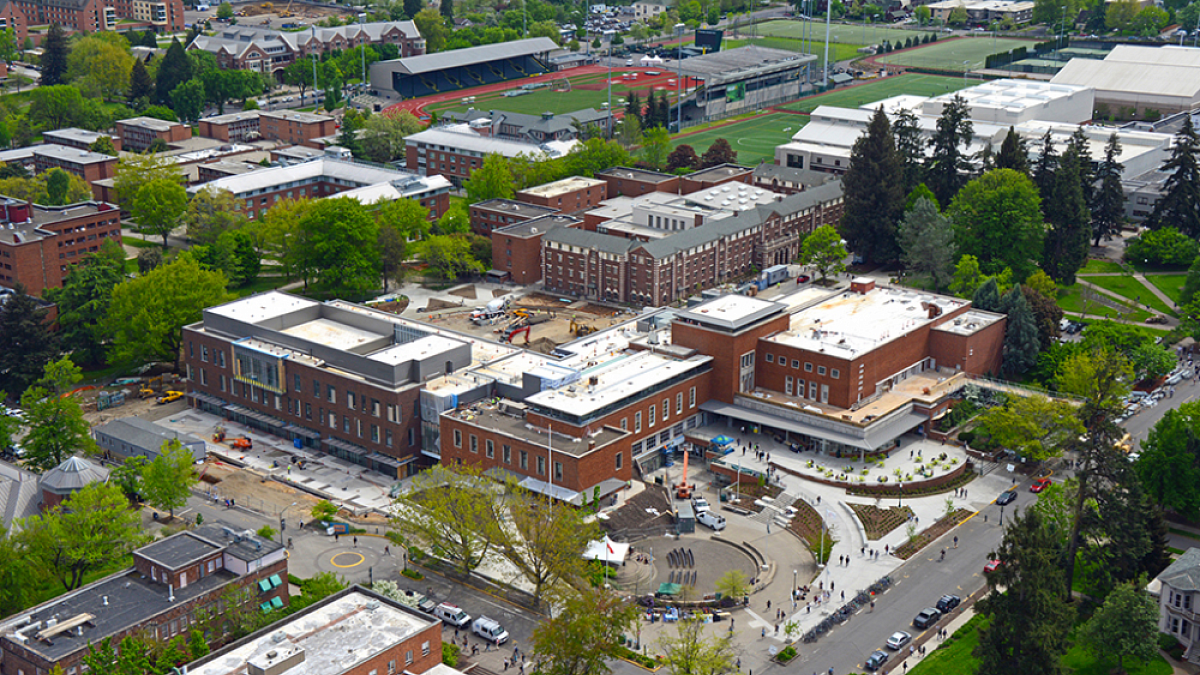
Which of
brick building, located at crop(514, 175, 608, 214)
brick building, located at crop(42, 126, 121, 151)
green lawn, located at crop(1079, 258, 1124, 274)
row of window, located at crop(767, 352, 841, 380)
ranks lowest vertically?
green lawn, located at crop(1079, 258, 1124, 274)

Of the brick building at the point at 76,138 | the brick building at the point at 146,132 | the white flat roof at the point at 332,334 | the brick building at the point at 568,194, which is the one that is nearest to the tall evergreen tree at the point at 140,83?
the brick building at the point at 146,132

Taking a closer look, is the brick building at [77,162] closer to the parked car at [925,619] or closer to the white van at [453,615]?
the white van at [453,615]

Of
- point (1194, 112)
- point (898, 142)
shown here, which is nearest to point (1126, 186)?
point (898, 142)

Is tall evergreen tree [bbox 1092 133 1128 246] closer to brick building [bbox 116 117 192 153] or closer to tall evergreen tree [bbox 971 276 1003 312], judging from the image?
tall evergreen tree [bbox 971 276 1003 312]

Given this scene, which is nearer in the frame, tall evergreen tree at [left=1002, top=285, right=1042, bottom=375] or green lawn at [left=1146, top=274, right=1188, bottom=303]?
tall evergreen tree at [left=1002, top=285, right=1042, bottom=375]

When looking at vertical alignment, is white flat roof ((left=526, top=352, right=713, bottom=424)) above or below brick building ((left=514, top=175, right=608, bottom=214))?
below

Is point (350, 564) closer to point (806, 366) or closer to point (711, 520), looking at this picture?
point (711, 520)

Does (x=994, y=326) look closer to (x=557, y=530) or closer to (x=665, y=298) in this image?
(x=665, y=298)

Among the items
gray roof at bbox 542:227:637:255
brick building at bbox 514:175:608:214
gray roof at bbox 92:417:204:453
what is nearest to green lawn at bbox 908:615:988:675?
gray roof at bbox 92:417:204:453
